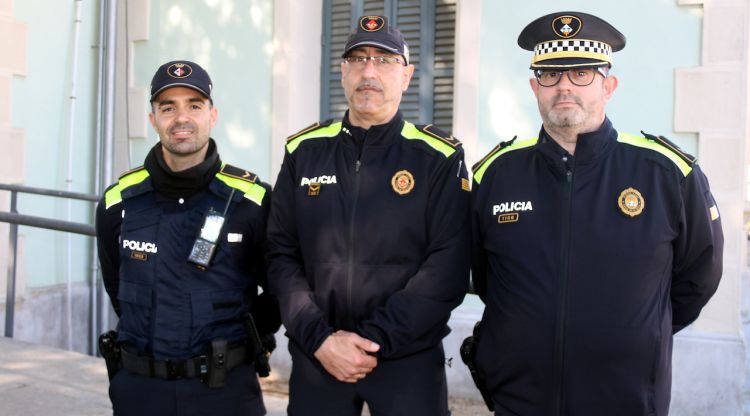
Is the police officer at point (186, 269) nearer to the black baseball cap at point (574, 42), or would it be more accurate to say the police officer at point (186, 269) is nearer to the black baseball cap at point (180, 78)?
the black baseball cap at point (180, 78)

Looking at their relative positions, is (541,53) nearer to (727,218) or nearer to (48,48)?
(727,218)

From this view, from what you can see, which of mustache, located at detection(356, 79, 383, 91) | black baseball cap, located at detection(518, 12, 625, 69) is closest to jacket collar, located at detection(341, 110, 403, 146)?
mustache, located at detection(356, 79, 383, 91)

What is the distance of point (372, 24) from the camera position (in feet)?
9.43

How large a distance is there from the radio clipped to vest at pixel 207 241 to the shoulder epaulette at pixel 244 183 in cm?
15

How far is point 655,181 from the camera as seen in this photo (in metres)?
2.55

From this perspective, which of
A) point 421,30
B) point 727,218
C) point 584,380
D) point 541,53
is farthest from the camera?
point 421,30

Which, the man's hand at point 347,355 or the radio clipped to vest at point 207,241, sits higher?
the radio clipped to vest at point 207,241

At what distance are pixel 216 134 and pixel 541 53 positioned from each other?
14.7ft

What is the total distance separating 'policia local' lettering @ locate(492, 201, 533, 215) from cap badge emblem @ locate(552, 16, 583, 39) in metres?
0.56

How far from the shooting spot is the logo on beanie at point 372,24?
2.86 m

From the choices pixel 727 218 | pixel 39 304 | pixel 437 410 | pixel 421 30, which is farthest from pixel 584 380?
pixel 39 304

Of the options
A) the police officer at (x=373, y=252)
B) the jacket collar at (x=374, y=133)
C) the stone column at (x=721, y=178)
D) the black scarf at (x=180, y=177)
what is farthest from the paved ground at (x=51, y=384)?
the stone column at (x=721, y=178)

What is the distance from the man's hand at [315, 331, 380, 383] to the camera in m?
2.62

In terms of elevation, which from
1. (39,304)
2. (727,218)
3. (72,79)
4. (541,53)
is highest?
(72,79)
